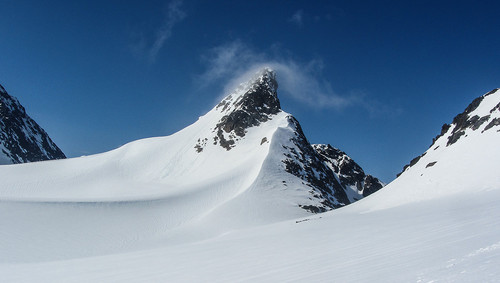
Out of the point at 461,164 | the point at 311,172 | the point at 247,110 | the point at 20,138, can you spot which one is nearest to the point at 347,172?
the point at 247,110

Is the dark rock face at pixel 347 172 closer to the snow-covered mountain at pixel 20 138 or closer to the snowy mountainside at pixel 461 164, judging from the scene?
the snowy mountainside at pixel 461 164

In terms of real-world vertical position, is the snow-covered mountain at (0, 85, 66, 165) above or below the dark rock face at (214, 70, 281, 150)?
above

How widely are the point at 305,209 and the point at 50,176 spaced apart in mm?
56785

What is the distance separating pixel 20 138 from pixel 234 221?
143149 millimetres

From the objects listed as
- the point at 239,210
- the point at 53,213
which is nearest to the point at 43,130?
the point at 53,213

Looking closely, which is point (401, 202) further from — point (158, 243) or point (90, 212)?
point (90, 212)

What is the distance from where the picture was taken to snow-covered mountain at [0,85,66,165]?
132512 mm

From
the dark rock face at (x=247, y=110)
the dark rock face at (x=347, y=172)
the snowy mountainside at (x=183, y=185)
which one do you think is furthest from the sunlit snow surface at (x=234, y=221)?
the dark rock face at (x=347, y=172)

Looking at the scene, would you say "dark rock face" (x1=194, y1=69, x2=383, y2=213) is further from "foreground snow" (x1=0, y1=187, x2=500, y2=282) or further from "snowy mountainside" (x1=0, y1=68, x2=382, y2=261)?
"foreground snow" (x1=0, y1=187, x2=500, y2=282)

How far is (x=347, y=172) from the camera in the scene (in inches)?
4840

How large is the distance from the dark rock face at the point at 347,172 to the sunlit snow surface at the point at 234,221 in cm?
4504

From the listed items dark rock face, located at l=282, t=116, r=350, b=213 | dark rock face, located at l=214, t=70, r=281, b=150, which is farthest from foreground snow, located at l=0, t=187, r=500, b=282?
dark rock face, located at l=214, t=70, r=281, b=150

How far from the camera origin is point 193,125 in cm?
10088

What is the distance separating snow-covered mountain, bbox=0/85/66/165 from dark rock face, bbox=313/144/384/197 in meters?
120
